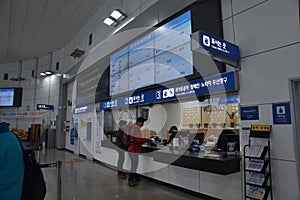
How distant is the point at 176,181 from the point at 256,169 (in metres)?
1.64

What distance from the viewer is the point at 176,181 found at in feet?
12.3

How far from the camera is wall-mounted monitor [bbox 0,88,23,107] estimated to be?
1205cm

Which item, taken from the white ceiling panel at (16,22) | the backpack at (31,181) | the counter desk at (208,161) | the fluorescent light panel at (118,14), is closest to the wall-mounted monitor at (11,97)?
the white ceiling panel at (16,22)

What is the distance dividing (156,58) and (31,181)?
312 centimetres

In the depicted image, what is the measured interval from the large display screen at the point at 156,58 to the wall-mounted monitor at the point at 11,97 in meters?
9.22

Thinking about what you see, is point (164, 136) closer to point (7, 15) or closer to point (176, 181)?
point (176, 181)

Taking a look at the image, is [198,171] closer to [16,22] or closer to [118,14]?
[118,14]

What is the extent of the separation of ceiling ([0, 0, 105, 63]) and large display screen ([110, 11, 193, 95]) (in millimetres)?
2921

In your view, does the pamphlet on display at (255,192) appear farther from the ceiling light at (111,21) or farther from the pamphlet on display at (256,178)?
the ceiling light at (111,21)

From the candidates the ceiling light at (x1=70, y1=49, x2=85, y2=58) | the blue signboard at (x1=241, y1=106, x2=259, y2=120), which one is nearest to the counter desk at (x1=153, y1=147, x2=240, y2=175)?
the blue signboard at (x1=241, y1=106, x2=259, y2=120)

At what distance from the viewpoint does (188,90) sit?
11.3 ft

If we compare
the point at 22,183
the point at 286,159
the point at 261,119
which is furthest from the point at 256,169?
the point at 22,183

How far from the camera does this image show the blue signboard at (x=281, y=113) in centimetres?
241

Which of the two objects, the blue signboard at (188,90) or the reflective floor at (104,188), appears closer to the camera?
the blue signboard at (188,90)
